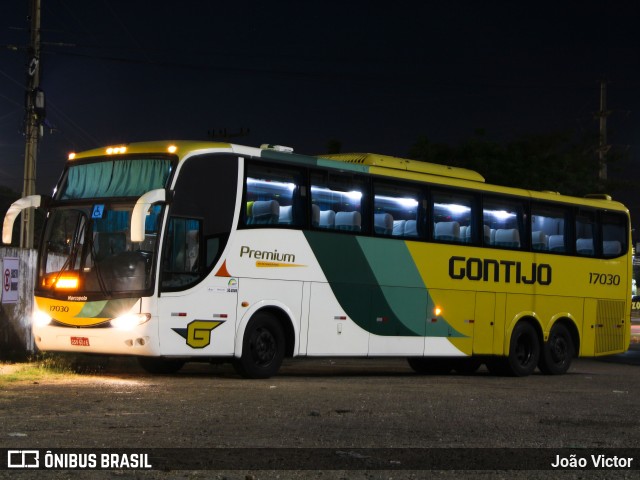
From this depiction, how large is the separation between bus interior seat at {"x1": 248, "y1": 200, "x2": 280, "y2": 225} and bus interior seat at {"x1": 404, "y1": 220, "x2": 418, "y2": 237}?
10.6ft

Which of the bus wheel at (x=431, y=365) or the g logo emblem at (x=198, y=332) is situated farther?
the bus wheel at (x=431, y=365)

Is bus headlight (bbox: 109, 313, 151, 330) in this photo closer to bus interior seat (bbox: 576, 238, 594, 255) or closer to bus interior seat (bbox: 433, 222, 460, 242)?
bus interior seat (bbox: 433, 222, 460, 242)

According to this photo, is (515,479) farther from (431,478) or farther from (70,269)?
(70,269)

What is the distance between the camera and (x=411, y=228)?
838 inches

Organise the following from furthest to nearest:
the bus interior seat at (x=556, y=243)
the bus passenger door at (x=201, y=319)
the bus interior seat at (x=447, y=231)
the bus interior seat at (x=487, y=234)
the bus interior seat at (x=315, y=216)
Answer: the bus interior seat at (x=556, y=243), the bus interior seat at (x=487, y=234), the bus interior seat at (x=447, y=231), the bus interior seat at (x=315, y=216), the bus passenger door at (x=201, y=319)

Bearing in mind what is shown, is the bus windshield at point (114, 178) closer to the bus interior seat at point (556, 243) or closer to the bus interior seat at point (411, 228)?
the bus interior seat at point (411, 228)

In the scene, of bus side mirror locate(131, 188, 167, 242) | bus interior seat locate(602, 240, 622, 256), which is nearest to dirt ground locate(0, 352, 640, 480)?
bus side mirror locate(131, 188, 167, 242)

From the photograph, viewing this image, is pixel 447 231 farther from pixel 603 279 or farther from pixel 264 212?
pixel 603 279

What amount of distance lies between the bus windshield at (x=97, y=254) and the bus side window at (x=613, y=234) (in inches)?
471

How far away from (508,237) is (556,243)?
5.28 ft

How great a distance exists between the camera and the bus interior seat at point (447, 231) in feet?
71.7

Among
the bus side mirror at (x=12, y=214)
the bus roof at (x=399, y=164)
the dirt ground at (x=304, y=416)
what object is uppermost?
the bus roof at (x=399, y=164)

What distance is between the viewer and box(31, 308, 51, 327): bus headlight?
59.0ft

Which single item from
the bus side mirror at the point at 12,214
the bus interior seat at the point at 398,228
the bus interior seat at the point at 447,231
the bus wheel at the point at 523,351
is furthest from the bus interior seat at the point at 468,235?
the bus side mirror at the point at 12,214
